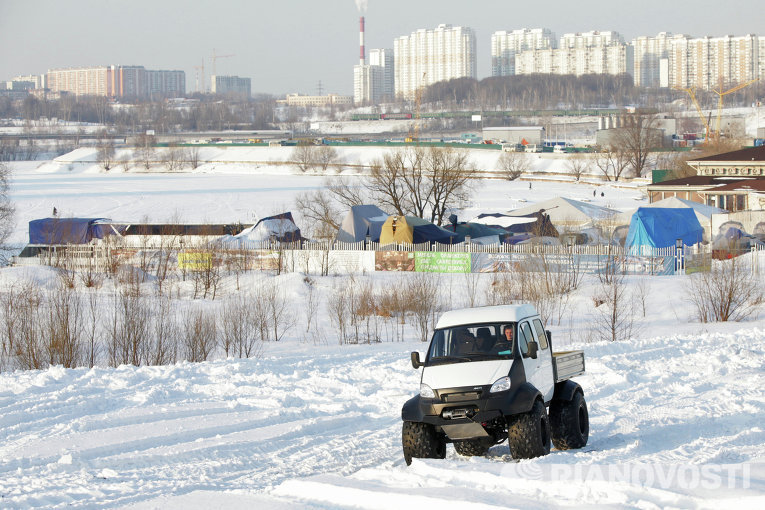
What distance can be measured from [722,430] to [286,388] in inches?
272


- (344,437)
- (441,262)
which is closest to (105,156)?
(441,262)

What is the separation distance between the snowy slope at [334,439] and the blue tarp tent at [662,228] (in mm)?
18157

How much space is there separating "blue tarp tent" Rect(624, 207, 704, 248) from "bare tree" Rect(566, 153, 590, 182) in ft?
189

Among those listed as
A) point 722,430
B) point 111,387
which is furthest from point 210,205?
point 722,430

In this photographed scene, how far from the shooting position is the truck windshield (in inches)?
381

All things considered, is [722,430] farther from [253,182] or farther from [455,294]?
[253,182]

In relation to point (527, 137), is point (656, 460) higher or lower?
lower

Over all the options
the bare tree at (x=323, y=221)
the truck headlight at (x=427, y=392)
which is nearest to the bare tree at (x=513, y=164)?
the bare tree at (x=323, y=221)

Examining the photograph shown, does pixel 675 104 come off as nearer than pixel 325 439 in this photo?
No

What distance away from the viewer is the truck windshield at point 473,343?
9.69 m

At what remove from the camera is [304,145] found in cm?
12300

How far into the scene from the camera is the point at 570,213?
43.8m

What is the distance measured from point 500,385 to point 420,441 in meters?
1.06

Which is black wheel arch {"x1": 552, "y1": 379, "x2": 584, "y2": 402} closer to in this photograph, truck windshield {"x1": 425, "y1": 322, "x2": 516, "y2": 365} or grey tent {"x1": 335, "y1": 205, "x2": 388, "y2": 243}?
truck windshield {"x1": 425, "y1": 322, "x2": 516, "y2": 365}
